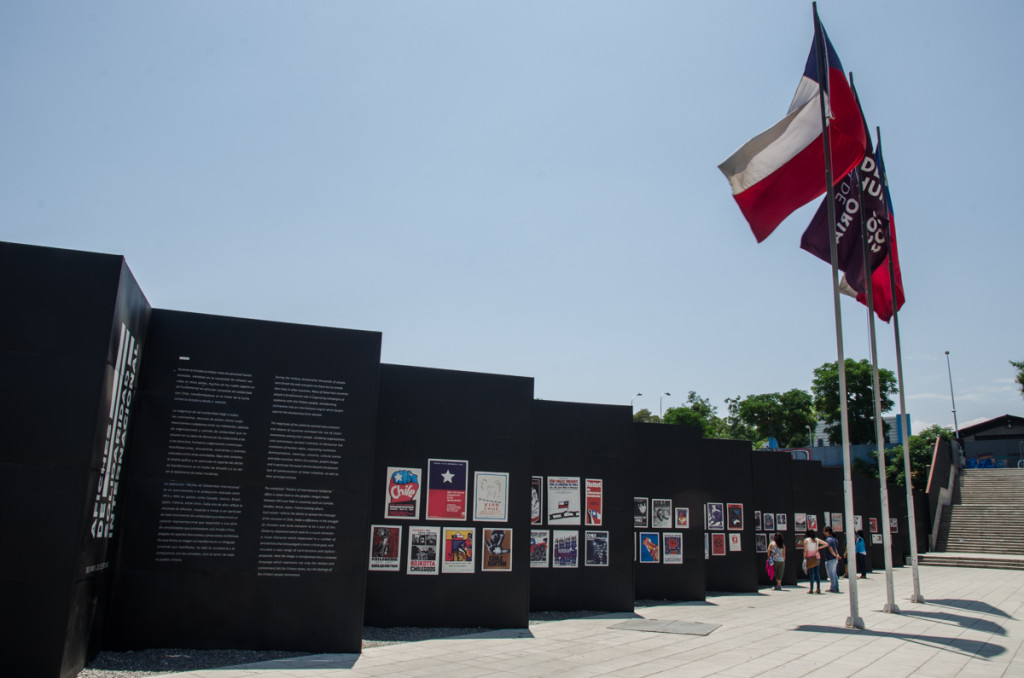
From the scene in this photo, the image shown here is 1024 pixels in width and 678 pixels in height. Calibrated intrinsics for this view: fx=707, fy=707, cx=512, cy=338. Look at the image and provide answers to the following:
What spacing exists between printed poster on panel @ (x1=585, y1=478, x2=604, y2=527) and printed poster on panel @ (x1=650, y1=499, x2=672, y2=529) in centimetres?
314

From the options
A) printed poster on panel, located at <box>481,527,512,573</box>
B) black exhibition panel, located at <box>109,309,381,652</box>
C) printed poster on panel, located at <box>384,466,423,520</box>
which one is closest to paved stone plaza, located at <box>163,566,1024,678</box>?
printed poster on panel, located at <box>481,527,512,573</box>

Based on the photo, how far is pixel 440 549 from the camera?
11.8 meters

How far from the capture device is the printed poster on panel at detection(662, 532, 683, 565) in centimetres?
1728

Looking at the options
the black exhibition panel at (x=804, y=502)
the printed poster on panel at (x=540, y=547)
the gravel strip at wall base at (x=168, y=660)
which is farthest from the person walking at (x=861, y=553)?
the gravel strip at wall base at (x=168, y=660)

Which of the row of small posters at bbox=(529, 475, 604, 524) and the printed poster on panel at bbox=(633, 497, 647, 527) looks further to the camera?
the printed poster on panel at bbox=(633, 497, 647, 527)

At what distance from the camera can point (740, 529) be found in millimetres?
19734

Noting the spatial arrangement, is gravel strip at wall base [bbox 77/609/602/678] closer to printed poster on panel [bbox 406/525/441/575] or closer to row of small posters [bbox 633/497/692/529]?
printed poster on panel [bbox 406/525/441/575]

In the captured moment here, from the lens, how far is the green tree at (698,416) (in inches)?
3310

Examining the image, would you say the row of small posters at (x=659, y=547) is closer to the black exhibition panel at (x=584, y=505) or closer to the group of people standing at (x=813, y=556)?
the black exhibition panel at (x=584, y=505)

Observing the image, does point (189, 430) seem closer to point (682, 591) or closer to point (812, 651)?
point (812, 651)

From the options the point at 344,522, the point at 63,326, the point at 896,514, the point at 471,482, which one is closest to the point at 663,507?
the point at 471,482

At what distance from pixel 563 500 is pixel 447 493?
3.23 metres

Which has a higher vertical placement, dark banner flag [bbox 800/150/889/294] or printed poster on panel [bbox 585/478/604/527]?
dark banner flag [bbox 800/150/889/294]

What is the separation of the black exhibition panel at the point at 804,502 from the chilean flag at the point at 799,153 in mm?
13922
